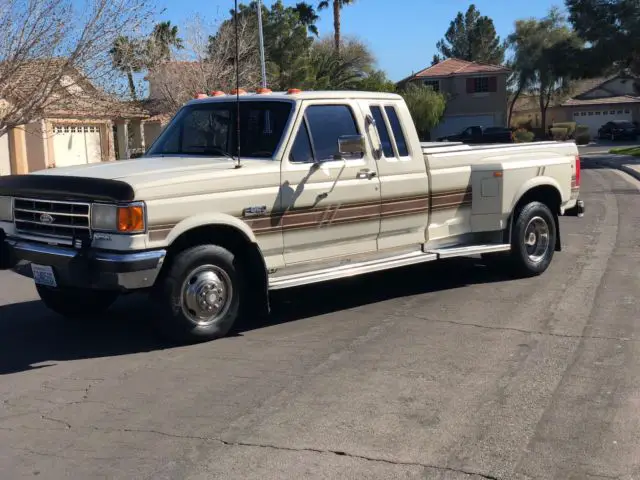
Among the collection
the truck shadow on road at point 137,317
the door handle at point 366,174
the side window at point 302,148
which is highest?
the side window at point 302,148

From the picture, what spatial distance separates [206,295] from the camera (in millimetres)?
6703

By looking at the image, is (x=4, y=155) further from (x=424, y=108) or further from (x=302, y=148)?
(x=424, y=108)

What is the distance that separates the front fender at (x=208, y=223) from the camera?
6.36 m

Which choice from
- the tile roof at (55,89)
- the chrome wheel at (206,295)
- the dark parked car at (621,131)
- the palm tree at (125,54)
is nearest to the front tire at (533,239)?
the chrome wheel at (206,295)

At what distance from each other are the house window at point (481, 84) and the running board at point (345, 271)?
57.4 meters

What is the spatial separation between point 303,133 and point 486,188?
248cm

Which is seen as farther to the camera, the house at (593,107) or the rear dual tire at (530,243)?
the house at (593,107)

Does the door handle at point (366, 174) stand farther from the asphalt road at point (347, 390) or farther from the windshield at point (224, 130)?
the asphalt road at point (347, 390)

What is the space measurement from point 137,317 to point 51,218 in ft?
5.59

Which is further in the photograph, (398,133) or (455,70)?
(455,70)

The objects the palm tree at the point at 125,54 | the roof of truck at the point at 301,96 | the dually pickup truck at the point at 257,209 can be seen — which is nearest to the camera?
the dually pickup truck at the point at 257,209

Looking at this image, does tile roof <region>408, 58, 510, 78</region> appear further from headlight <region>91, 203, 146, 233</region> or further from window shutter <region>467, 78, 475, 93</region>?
headlight <region>91, 203, 146, 233</region>

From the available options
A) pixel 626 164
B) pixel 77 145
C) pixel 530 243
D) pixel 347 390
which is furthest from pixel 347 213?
pixel 626 164

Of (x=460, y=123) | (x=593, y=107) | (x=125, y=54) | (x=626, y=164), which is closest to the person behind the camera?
(x=125, y=54)
